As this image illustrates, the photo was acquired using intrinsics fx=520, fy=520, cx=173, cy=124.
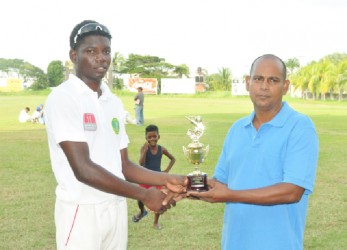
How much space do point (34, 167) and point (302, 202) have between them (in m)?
9.66

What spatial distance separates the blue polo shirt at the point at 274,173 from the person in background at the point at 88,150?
714 mm

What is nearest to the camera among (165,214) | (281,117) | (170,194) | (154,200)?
(281,117)

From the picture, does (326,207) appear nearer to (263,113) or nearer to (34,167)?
(263,113)

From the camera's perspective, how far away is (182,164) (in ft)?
40.4

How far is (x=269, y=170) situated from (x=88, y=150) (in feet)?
3.33

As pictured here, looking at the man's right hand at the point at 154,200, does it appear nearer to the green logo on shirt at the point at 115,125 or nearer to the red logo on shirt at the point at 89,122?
the green logo on shirt at the point at 115,125

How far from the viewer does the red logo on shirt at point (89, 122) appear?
2.91 meters

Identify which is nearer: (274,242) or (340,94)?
(274,242)

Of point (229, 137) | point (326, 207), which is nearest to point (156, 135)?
point (326, 207)

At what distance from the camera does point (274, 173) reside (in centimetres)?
279

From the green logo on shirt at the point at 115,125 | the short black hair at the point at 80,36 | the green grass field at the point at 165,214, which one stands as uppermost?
the short black hair at the point at 80,36

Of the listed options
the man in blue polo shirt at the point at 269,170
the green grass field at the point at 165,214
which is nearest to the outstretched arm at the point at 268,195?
the man in blue polo shirt at the point at 269,170

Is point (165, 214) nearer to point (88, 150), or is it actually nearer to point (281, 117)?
point (88, 150)

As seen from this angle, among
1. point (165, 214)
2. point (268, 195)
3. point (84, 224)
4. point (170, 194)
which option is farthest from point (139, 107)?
point (268, 195)
